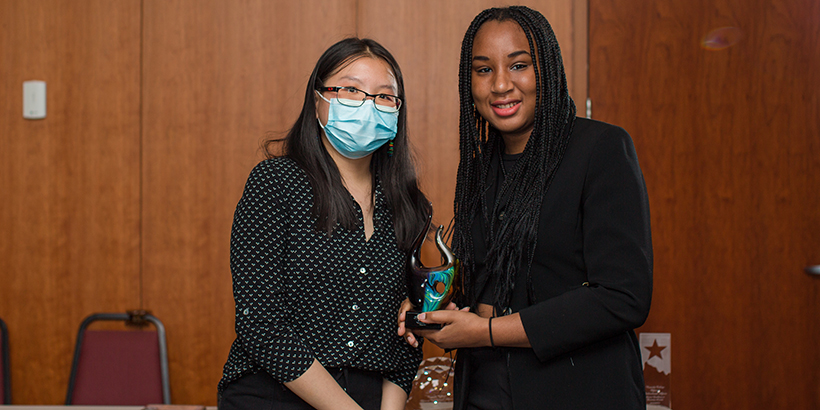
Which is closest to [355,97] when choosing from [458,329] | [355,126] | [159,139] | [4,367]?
[355,126]

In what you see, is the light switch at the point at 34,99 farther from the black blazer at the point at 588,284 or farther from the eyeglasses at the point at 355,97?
the black blazer at the point at 588,284

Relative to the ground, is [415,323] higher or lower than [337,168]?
lower

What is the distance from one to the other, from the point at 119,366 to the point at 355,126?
197 cm

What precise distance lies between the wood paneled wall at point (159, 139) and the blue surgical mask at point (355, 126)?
1186 millimetres

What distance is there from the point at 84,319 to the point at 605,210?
2.55m

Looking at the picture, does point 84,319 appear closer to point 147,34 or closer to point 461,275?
point 147,34

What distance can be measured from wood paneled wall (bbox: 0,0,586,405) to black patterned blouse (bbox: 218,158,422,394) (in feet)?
4.33

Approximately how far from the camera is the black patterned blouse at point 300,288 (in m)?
1.16

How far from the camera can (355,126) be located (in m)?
1.30

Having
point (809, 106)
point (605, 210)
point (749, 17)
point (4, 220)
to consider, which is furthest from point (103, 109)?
point (809, 106)

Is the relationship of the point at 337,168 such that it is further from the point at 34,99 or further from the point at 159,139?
the point at 34,99

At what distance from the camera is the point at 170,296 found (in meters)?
2.60

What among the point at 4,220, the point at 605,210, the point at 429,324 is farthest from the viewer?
the point at 4,220

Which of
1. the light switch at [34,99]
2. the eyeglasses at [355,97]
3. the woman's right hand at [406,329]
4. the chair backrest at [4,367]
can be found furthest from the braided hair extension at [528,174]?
the chair backrest at [4,367]
